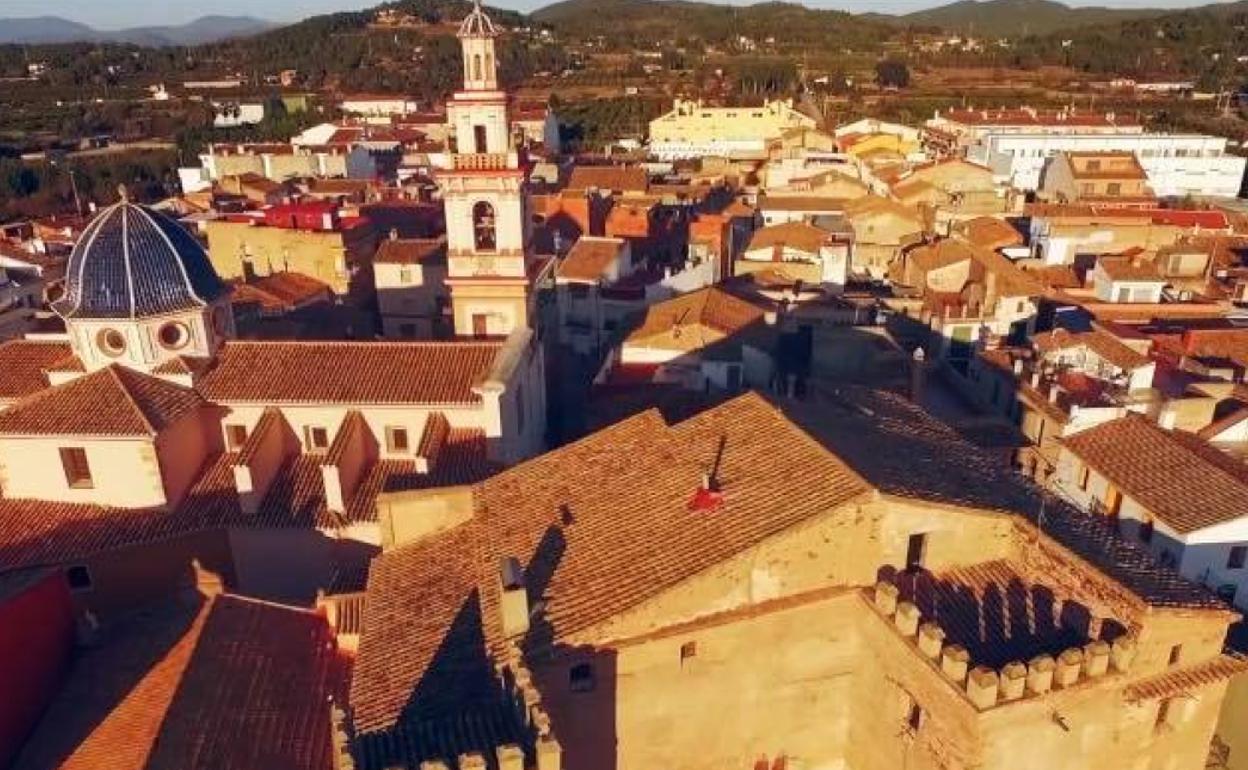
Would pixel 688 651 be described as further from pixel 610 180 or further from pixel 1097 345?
pixel 610 180

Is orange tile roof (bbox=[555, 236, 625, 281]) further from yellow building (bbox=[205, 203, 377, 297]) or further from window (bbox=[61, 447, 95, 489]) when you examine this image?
window (bbox=[61, 447, 95, 489])

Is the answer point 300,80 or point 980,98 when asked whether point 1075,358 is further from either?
point 300,80

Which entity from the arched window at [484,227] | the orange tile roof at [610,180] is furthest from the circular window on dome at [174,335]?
the orange tile roof at [610,180]

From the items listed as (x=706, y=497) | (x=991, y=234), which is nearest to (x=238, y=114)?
(x=991, y=234)

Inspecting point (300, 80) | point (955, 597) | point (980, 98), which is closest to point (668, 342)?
point (955, 597)

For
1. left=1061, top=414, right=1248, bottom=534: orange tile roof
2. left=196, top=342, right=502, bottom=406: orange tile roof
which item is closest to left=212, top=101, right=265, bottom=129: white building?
left=196, top=342, right=502, bottom=406: orange tile roof

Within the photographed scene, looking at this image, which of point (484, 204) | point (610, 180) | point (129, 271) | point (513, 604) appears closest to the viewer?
point (513, 604)
